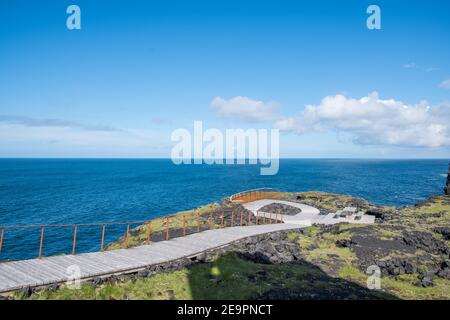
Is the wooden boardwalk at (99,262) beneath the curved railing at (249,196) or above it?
above

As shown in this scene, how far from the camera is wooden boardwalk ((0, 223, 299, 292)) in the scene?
11807 mm

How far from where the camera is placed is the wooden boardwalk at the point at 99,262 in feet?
38.7

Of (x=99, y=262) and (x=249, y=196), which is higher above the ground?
(x=99, y=262)

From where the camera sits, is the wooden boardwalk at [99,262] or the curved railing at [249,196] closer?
the wooden boardwalk at [99,262]

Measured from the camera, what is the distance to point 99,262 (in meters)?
14.3

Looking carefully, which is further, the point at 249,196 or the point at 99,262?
the point at 249,196

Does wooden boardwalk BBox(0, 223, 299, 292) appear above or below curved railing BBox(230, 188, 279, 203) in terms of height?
above

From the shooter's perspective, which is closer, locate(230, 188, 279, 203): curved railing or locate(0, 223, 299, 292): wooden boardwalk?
locate(0, 223, 299, 292): wooden boardwalk
